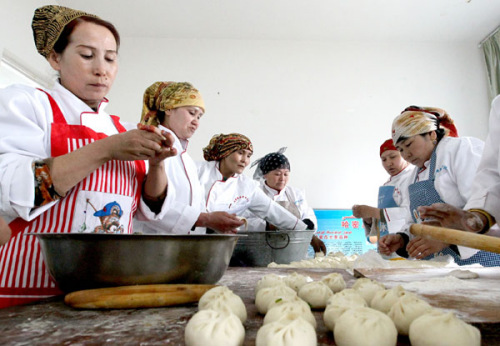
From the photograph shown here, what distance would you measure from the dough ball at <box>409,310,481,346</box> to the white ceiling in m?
4.37

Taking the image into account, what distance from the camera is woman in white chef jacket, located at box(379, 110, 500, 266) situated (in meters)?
1.93

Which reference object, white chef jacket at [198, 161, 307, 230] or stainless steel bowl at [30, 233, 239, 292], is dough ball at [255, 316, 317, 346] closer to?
stainless steel bowl at [30, 233, 239, 292]

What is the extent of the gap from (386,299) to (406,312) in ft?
0.47

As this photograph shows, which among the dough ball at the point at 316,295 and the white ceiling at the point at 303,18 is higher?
the white ceiling at the point at 303,18

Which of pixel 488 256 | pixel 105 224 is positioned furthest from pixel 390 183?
pixel 105 224

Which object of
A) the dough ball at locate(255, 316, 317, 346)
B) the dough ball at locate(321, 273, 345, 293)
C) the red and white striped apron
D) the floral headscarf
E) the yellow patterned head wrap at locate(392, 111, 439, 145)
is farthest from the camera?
the floral headscarf

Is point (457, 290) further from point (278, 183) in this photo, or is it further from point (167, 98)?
point (278, 183)

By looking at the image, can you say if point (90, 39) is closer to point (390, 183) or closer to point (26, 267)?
point (26, 267)

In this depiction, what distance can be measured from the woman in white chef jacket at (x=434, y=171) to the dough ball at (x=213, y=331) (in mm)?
1610

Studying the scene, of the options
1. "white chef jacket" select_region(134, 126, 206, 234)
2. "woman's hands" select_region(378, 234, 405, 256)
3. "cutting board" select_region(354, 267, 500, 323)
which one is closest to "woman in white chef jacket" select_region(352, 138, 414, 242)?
"woman's hands" select_region(378, 234, 405, 256)

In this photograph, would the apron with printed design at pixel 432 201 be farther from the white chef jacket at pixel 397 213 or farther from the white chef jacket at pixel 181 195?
the white chef jacket at pixel 181 195

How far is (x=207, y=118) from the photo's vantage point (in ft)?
16.3

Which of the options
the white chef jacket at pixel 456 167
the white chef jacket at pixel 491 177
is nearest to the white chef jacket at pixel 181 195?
the white chef jacket at pixel 491 177

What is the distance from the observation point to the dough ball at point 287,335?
0.54 meters
